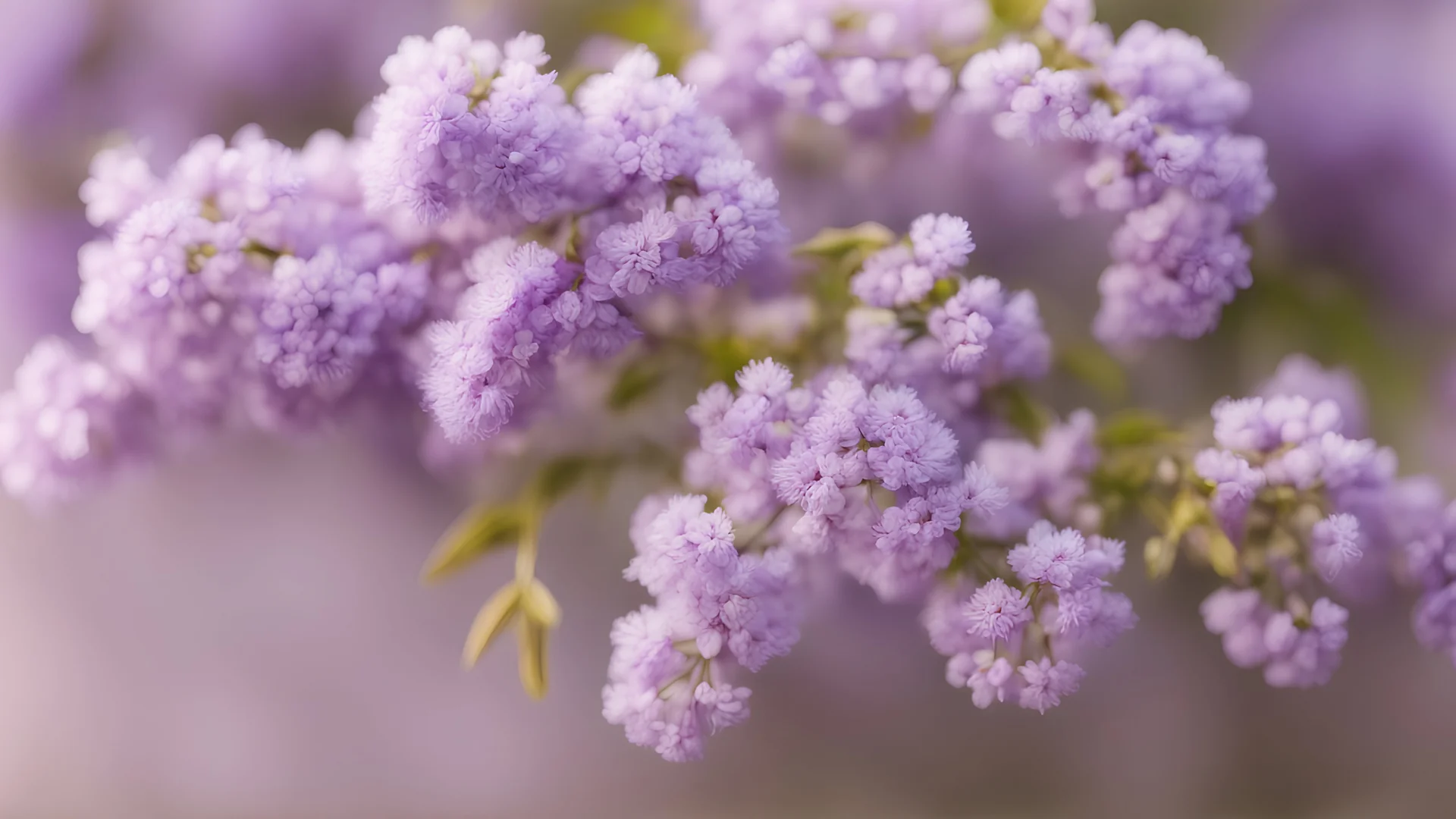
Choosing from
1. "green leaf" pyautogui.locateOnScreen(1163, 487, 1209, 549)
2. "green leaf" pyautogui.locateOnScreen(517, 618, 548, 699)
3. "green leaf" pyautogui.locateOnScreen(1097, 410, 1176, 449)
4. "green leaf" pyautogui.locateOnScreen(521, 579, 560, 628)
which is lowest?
"green leaf" pyautogui.locateOnScreen(1163, 487, 1209, 549)

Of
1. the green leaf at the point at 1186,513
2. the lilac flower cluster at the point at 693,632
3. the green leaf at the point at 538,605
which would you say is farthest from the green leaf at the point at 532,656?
the green leaf at the point at 1186,513

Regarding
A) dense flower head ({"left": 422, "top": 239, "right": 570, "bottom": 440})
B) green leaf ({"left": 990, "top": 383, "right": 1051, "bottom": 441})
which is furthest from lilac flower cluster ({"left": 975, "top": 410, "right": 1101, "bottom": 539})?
dense flower head ({"left": 422, "top": 239, "right": 570, "bottom": 440})

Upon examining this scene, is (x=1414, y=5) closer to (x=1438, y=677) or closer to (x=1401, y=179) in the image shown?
(x=1401, y=179)

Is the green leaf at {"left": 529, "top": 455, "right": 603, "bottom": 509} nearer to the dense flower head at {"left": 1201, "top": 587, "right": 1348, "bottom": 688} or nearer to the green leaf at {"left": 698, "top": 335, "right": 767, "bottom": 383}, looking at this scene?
the green leaf at {"left": 698, "top": 335, "right": 767, "bottom": 383}

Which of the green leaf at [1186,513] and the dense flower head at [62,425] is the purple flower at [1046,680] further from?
the dense flower head at [62,425]

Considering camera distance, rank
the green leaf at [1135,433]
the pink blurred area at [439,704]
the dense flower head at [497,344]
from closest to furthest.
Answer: the dense flower head at [497,344], the green leaf at [1135,433], the pink blurred area at [439,704]

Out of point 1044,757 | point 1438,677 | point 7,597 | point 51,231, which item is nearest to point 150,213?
point 51,231
